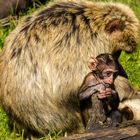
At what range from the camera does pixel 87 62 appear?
657 centimetres

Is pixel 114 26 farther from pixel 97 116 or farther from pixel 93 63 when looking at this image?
pixel 97 116

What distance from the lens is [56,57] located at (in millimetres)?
6570

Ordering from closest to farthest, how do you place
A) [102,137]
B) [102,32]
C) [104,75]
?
[102,137] → [104,75] → [102,32]

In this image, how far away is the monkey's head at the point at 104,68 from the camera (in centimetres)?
626

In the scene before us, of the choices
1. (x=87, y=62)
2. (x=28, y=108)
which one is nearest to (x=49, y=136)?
(x=28, y=108)

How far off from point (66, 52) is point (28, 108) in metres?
0.66

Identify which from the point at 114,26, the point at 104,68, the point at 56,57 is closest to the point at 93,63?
the point at 104,68

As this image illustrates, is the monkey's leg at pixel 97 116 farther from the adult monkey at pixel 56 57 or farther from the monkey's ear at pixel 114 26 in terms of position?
the monkey's ear at pixel 114 26

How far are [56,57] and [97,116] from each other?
2.46ft

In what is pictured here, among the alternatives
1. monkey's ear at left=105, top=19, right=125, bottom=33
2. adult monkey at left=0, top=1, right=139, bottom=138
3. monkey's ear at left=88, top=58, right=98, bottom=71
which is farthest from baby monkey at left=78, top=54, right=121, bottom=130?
monkey's ear at left=105, top=19, right=125, bottom=33

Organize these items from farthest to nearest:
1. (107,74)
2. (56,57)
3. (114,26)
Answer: (114,26)
(56,57)
(107,74)

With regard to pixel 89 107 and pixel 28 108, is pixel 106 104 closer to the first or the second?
pixel 89 107

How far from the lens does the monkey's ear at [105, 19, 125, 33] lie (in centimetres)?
677

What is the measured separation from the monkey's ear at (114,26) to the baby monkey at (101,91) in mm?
466
